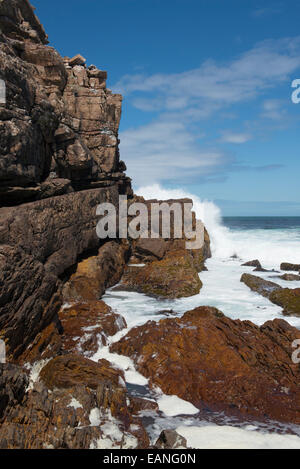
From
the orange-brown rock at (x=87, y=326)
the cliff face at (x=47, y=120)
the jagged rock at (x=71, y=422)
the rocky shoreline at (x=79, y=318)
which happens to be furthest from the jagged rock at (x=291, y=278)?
the jagged rock at (x=71, y=422)

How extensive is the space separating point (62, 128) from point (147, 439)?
11575 millimetres

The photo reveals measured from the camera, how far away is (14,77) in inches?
358

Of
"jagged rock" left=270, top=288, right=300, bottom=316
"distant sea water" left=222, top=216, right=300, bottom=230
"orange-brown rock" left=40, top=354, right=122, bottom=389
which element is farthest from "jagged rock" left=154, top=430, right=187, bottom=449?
"distant sea water" left=222, top=216, right=300, bottom=230

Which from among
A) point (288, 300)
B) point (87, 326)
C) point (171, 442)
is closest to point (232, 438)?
point (171, 442)

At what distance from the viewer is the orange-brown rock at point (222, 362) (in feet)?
19.4

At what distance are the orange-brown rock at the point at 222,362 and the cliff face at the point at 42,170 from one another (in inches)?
110

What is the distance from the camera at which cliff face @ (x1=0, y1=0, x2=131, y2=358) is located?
6.82m

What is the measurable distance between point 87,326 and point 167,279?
20.5 ft

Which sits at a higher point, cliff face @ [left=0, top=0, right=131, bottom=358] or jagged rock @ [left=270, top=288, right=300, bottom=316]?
cliff face @ [left=0, top=0, right=131, bottom=358]

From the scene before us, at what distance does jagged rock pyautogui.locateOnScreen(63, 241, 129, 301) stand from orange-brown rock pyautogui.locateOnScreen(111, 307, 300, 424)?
153 inches

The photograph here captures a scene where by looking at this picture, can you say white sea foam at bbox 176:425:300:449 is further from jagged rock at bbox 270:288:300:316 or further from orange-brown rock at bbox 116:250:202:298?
orange-brown rock at bbox 116:250:202:298

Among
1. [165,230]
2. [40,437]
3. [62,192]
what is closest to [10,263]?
[40,437]

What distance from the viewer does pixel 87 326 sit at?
866 centimetres

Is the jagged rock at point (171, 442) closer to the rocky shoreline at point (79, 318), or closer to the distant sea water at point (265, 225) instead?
the rocky shoreline at point (79, 318)
